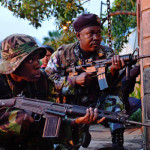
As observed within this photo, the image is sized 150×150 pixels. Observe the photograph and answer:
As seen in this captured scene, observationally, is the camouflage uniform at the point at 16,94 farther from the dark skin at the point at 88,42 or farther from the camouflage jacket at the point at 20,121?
the dark skin at the point at 88,42

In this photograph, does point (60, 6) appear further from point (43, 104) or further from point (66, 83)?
point (43, 104)

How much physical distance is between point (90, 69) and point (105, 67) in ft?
0.94

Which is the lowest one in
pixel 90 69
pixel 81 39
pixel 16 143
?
pixel 16 143

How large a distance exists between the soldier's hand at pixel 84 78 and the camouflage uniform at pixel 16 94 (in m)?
0.95

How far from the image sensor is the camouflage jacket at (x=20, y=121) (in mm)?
2500

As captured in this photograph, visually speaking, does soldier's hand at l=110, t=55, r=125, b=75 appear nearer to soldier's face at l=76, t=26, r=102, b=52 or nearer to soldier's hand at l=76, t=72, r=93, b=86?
soldier's hand at l=76, t=72, r=93, b=86

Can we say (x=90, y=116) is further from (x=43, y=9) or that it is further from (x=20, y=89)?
(x=43, y=9)

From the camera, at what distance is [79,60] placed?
13.8 ft

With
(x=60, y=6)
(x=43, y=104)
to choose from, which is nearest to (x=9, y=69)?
(x=43, y=104)

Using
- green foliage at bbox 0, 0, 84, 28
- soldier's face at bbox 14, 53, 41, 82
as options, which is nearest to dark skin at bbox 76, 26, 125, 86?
soldier's face at bbox 14, 53, 41, 82

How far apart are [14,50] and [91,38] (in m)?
1.58

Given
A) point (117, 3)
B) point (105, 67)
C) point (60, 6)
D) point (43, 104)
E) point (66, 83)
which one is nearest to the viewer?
point (43, 104)

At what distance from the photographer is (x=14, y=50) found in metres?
2.66

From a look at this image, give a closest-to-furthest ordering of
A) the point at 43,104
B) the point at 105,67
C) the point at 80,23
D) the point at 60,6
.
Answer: the point at 43,104, the point at 105,67, the point at 80,23, the point at 60,6
